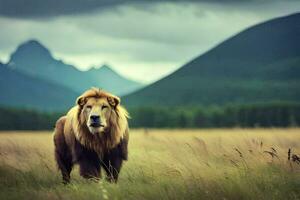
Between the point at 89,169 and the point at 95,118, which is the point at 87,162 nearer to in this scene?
the point at 89,169

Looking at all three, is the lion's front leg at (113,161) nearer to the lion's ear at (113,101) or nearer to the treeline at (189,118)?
the lion's ear at (113,101)

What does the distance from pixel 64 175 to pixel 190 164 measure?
2.65 m

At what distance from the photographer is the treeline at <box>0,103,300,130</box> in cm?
9556

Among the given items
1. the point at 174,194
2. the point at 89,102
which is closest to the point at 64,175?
the point at 89,102

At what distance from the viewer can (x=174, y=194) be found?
28.8 ft

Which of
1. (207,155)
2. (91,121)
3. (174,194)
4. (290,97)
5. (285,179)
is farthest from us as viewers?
(290,97)

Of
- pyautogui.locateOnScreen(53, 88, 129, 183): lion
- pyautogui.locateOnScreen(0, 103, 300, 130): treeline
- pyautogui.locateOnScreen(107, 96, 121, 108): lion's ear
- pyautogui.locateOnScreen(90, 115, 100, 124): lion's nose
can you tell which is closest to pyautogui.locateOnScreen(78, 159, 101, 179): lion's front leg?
pyautogui.locateOnScreen(53, 88, 129, 183): lion

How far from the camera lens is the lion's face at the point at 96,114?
10.8 m

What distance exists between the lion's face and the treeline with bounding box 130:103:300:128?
84.0 meters

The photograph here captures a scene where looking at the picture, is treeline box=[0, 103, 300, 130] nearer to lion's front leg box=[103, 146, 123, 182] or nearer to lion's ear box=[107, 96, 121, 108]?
lion's front leg box=[103, 146, 123, 182]

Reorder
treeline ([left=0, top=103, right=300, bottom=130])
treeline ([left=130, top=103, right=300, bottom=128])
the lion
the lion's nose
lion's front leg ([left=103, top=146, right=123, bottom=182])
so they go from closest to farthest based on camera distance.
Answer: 1. the lion's nose
2. the lion
3. lion's front leg ([left=103, top=146, right=123, bottom=182])
4. treeline ([left=0, top=103, right=300, bottom=130])
5. treeline ([left=130, top=103, right=300, bottom=128])

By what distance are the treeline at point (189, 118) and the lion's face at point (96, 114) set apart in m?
79.8

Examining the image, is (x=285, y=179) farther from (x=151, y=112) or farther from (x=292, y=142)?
(x=151, y=112)

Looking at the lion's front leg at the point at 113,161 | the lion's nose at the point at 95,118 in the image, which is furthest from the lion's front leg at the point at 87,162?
the lion's nose at the point at 95,118
